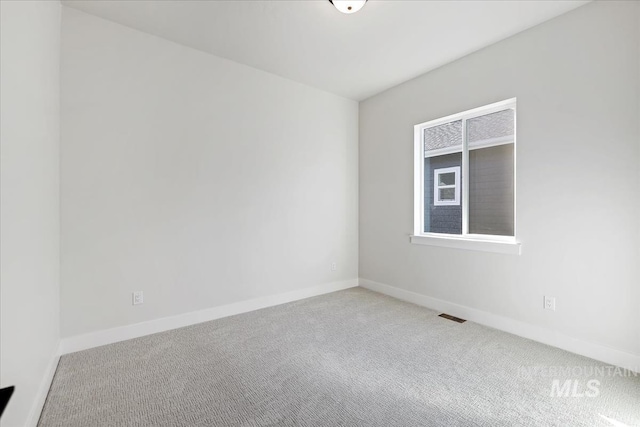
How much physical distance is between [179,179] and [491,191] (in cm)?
314

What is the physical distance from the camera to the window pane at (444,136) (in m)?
3.28

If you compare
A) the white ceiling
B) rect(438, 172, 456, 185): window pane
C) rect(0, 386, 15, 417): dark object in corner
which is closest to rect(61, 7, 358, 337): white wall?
the white ceiling

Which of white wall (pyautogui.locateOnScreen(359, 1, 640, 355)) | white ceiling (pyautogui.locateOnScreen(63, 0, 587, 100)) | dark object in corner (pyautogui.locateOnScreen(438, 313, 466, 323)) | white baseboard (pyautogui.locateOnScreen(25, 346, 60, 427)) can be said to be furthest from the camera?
dark object in corner (pyautogui.locateOnScreen(438, 313, 466, 323))

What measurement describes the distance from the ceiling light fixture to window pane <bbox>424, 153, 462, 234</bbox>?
191 cm

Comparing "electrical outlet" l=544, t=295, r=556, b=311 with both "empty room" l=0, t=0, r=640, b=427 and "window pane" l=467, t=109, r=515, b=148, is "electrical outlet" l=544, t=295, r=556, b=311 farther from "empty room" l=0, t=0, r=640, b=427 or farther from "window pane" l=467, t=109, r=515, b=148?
"window pane" l=467, t=109, r=515, b=148

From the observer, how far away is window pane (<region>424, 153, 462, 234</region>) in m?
3.30

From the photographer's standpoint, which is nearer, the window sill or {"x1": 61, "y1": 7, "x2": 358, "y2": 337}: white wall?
{"x1": 61, "y1": 7, "x2": 358, "y2": 337}: white wall

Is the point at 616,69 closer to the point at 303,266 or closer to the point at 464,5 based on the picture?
the point at 464,5

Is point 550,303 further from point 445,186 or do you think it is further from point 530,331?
point 445,186

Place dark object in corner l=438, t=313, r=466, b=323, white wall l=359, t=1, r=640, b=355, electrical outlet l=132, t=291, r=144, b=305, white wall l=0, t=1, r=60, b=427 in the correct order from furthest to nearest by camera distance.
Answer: dark object in corner l=438, t=313, r=466, b=323, electrical outlet l=132, t=291, r=144, b=305, white wall l=359, t=1, r=640, b=355, white wall l=0, t=1, r=60, b=427

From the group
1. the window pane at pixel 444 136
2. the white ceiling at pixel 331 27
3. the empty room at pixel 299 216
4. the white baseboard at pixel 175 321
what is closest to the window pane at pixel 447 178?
the empty room at pixel 299 216

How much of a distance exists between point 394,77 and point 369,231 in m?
2.03

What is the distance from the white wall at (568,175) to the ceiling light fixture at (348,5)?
149 cm

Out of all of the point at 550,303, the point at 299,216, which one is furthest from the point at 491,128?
the point at 299,216
